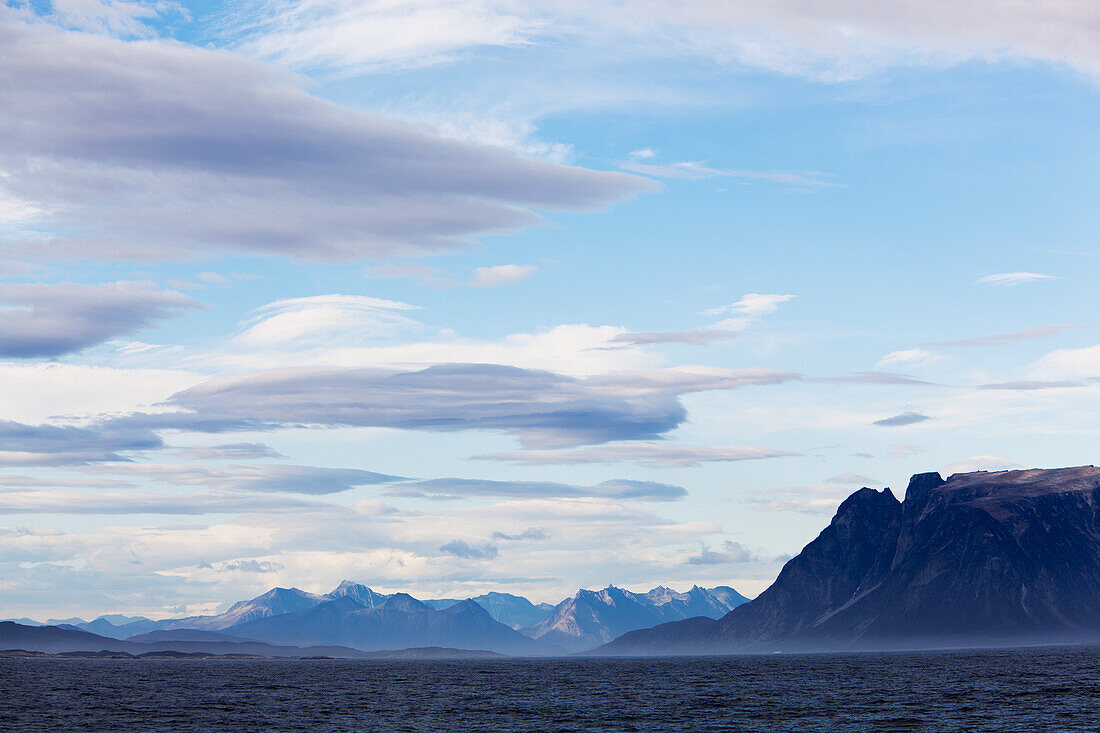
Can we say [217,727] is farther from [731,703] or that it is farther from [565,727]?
[731,703]

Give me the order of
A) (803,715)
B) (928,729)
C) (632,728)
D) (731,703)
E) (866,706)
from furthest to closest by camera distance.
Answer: (731,703), (866,706), (803,715), (632,728), (928,729)

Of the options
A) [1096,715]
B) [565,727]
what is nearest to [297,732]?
[565,727]

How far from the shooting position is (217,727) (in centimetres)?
15188

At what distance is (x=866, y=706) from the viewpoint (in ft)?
586

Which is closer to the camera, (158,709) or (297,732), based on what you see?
(297,732)

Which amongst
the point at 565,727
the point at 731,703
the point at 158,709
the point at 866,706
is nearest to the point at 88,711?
the point at 158,709

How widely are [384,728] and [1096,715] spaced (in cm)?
9030

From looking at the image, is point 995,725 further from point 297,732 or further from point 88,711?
point 88,711

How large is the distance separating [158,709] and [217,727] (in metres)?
43.0

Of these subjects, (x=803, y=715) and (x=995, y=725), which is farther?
(x=803, y=715)

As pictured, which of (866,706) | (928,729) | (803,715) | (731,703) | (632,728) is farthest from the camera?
(731,703)

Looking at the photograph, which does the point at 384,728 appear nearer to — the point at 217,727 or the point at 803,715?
the point at 217,727

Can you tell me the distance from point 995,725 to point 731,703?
60059 mm

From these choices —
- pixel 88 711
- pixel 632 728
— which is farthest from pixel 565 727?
pixel 88 711
